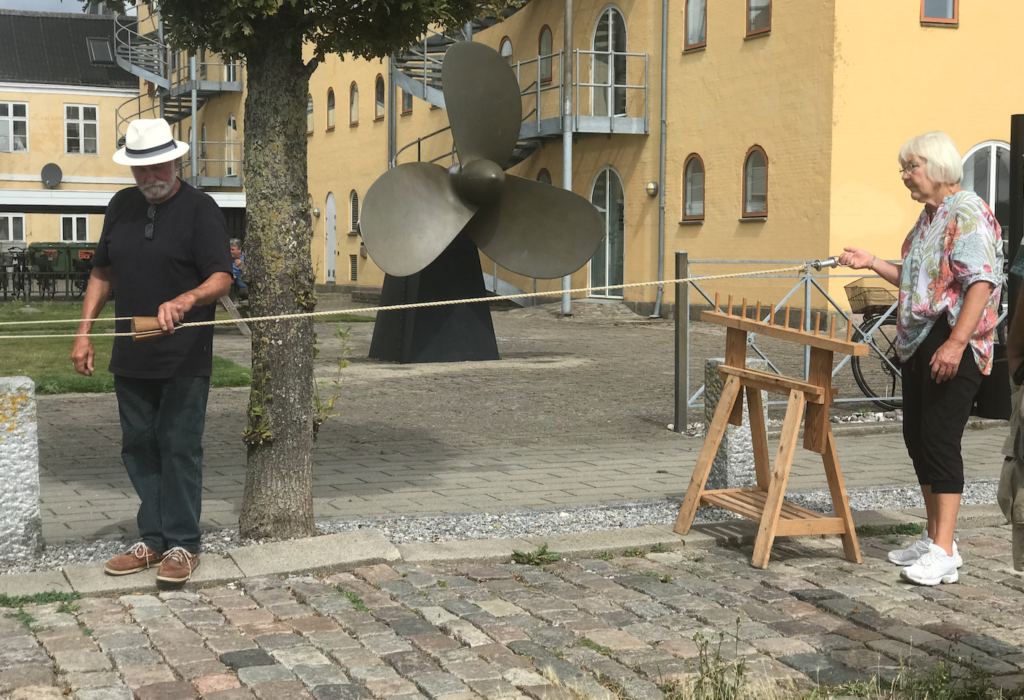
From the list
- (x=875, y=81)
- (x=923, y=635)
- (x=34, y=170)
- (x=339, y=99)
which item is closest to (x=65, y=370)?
(x=923, y=635)

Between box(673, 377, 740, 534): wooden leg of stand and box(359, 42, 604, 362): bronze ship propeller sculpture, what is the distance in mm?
5859

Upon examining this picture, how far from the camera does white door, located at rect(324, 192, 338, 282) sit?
38.2 metres

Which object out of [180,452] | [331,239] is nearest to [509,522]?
[180,452]

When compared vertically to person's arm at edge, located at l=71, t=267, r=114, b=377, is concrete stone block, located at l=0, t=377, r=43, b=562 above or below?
below

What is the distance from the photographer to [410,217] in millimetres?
12102

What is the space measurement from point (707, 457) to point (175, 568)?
2.55 meters

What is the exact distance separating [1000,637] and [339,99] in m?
34.4

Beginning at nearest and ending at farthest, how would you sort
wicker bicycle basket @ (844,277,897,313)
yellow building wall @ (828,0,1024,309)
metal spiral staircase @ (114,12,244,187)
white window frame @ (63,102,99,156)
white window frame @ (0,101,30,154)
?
wicker bicycle basket @ (844,277,897,313) < yellow building wall @ (828,0,1024,309) < metal spiral staircase @ (114,12,244,187) < white window frame @ (0,101,30,154) < white window frame @ (63,102,99,156)

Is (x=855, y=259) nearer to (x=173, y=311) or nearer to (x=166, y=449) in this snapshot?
(x=173, y=311)

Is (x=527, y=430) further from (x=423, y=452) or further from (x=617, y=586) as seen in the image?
(x=617, y=586)

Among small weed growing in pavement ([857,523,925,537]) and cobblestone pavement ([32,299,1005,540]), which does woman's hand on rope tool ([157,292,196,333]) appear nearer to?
cobblestone pavement ([32,299,1005,540])

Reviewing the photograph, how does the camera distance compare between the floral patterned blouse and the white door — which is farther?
the white door

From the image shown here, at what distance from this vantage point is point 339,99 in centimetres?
3703

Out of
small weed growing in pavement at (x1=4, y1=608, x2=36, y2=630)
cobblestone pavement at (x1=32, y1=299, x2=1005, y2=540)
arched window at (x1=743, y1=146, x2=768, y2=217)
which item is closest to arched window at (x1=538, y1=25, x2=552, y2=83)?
arched window at (x1=743, y1=146, x2=768, y2=217)
